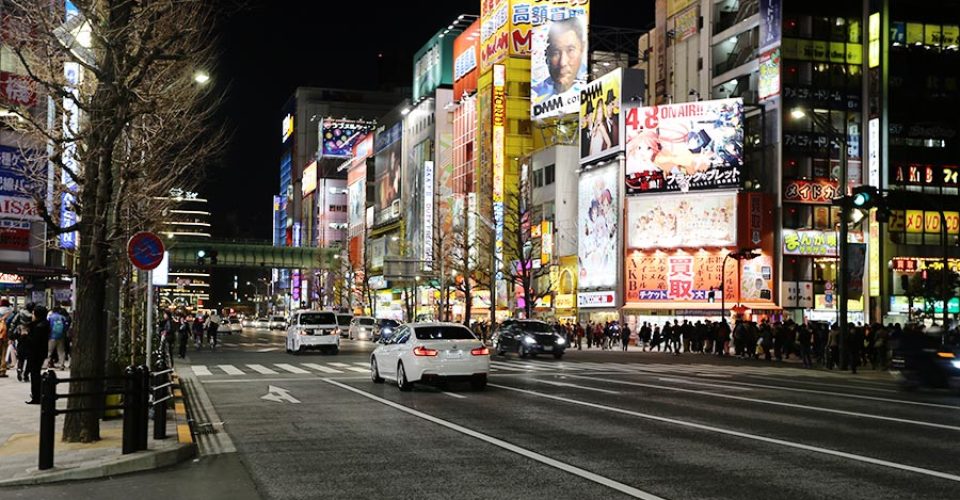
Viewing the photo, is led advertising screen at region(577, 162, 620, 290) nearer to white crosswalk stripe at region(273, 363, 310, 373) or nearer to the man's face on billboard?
the man's face on billboard

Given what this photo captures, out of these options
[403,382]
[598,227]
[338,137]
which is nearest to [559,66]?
[598,227]

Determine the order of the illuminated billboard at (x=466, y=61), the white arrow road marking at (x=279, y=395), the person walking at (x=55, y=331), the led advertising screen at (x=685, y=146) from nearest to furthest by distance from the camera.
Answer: the white arrow road marking at (x=279, y=395) → the person walking at (x=55, y=331) → the led advertising screen at (x=685, y=146) → the illuminated billboard at (x=466, y=61)

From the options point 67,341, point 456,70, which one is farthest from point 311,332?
point 456,70

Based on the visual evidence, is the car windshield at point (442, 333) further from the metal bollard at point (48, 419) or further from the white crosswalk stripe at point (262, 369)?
the metal bollard at point (48, 419)

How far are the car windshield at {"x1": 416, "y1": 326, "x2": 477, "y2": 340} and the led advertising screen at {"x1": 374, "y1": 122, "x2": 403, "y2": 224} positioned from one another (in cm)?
9391

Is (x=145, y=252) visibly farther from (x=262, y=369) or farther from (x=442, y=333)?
(x=262, y=369)

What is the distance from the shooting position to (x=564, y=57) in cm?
7375

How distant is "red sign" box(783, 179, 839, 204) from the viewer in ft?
201

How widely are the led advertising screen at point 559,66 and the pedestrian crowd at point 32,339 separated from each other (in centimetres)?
4940

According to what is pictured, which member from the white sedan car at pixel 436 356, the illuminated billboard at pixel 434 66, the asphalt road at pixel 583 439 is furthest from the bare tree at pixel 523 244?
the asphalt road at pixel 583 439

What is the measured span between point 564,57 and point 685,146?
15.9 meters

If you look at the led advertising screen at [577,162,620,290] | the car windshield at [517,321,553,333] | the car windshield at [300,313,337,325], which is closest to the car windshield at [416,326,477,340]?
Result: the car windshield at [517,321,553,333]

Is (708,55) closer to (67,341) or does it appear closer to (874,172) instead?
(874,172)

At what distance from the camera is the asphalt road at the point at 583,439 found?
969cm
